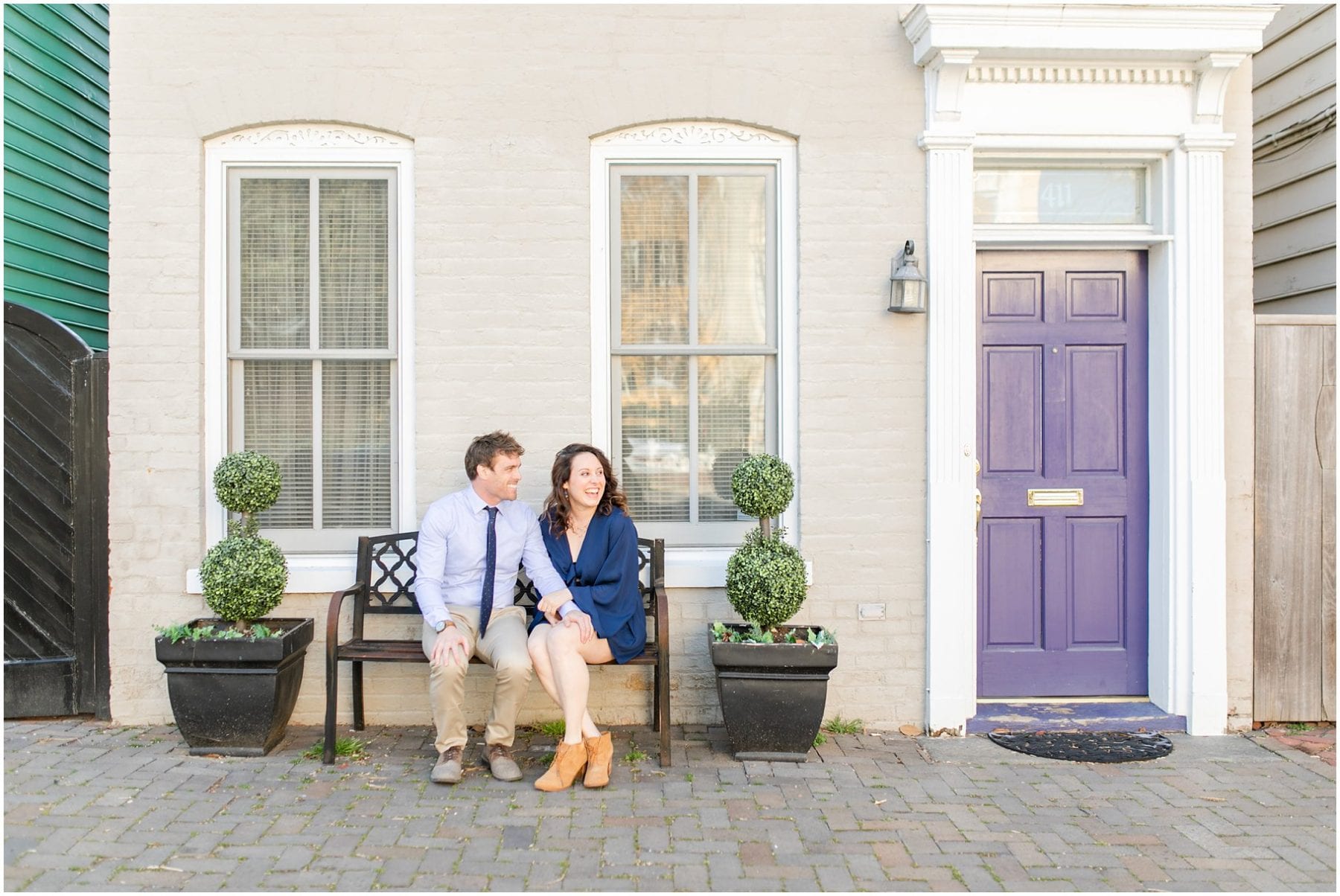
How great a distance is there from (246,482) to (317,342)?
0.89 meters

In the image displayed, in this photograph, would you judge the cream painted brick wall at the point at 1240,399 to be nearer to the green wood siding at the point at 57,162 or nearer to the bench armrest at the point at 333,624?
the bench armrest at the point at 333,624

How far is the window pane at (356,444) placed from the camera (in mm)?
5430

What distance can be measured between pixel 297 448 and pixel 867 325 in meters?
3.07

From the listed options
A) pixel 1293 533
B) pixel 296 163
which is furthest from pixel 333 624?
pixel 1293 533

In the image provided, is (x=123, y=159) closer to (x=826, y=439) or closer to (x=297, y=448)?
(x=297, y=448)

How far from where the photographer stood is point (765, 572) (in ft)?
15.9

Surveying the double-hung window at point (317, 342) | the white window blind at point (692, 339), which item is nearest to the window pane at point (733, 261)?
the white window blind at point (692, 339)

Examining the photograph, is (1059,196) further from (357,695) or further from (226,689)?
(226,689)

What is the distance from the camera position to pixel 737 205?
18.0ft

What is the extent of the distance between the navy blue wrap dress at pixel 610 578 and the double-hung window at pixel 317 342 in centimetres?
113

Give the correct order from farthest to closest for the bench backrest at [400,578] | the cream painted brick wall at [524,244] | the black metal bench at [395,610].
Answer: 1. the cream painted brick wall at [524,244]
2. the bench backrest at [400,578]
3. the black metal bench at [395,610]

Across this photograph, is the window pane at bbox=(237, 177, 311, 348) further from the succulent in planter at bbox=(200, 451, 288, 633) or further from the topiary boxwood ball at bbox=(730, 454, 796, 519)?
the topiary boxwood ball at bbox=(730, 454, 796, 519)

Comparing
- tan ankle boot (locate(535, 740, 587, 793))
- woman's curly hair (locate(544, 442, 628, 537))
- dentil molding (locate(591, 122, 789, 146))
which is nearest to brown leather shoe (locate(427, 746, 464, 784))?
tan ankle boot (locate(535, 740, 587, 793))

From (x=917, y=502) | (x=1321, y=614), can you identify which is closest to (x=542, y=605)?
(x=917, y=502)
